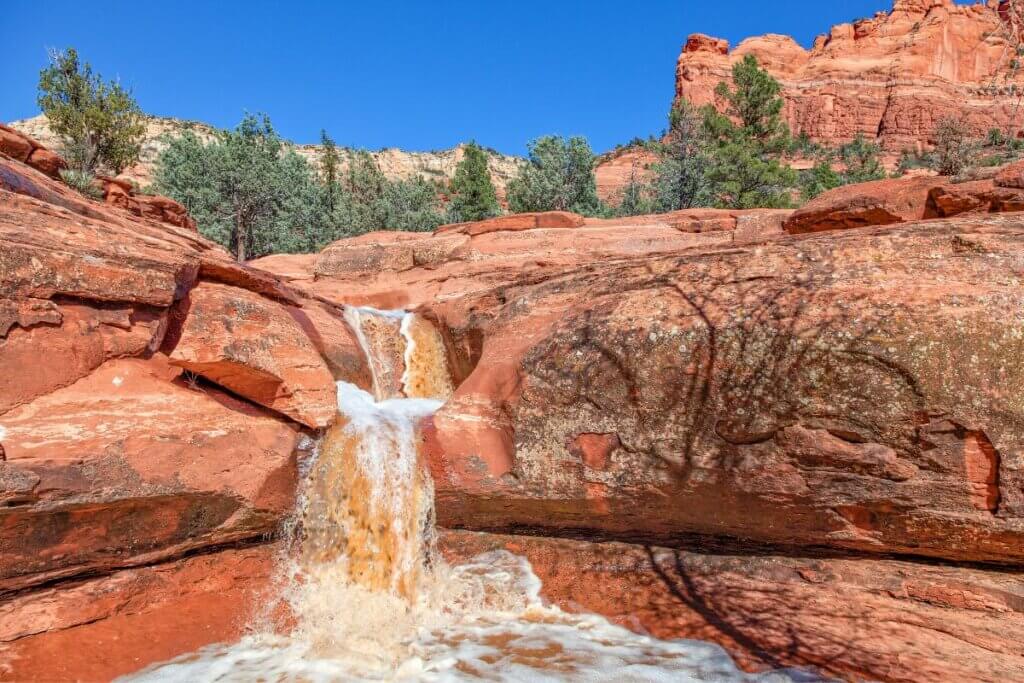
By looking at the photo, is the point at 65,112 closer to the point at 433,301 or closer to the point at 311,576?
the point at 433,301

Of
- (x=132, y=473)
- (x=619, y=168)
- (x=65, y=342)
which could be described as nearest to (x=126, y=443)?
(x=132, y=473)

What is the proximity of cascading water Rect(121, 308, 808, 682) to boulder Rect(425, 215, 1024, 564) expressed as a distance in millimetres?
495

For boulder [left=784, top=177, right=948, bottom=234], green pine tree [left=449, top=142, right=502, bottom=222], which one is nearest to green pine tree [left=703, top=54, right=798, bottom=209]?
green pine tree [left=449, top=142, right=502, bottom=222]

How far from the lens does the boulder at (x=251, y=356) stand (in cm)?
509

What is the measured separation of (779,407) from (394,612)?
390 cm

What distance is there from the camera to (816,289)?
479cm

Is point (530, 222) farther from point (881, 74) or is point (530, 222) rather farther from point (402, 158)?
point (881, 74)

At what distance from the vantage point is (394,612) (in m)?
4.68

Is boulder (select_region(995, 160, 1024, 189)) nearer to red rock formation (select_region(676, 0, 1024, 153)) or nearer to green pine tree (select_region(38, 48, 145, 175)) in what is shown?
green pine tree (select_region(38, 48, 145, 175))

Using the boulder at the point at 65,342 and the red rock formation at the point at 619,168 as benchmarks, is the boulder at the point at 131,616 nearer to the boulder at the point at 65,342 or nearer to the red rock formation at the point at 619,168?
the boulder at the point at 65,342

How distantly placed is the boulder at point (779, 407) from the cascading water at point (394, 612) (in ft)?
1.63

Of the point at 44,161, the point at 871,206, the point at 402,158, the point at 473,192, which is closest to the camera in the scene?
the point at 871,206

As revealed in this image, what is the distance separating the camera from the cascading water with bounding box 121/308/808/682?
151 inches

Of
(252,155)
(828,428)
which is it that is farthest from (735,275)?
(252,155)
